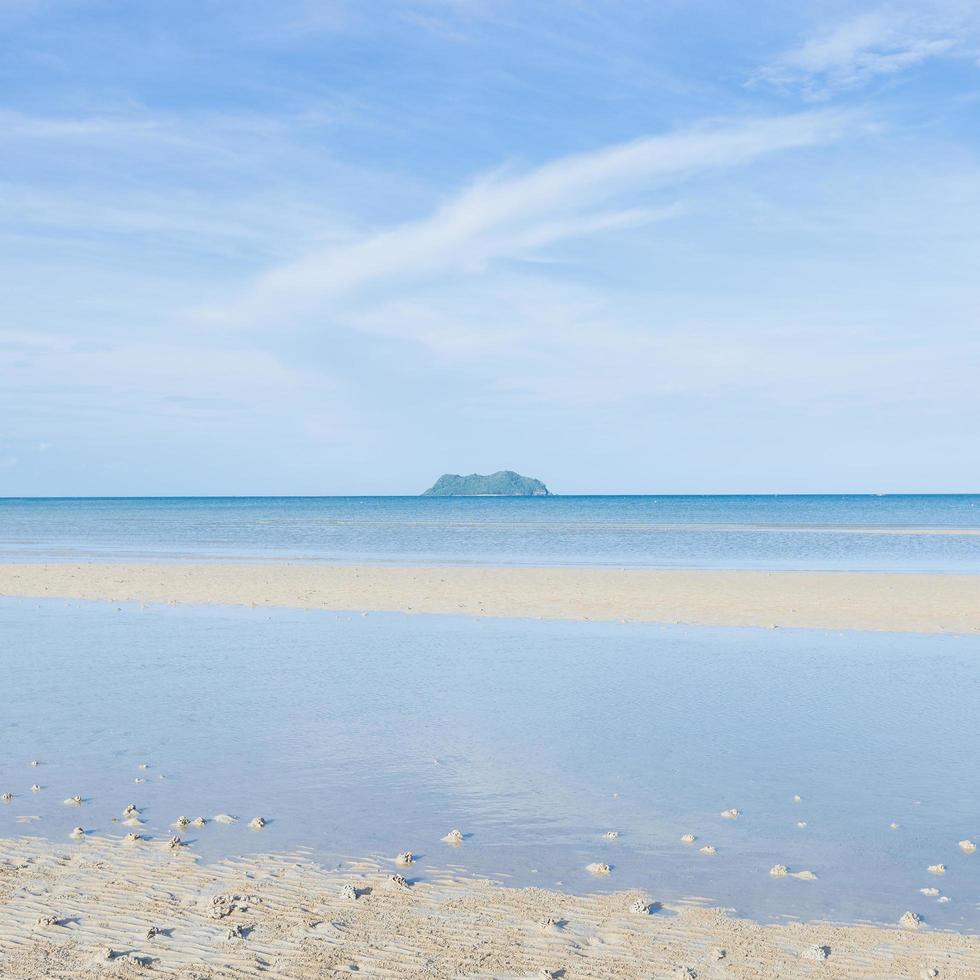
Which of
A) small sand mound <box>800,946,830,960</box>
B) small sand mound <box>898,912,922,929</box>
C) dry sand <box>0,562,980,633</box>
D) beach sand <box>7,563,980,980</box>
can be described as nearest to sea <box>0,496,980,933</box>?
small sand mound <box>898,912,922,929</box>

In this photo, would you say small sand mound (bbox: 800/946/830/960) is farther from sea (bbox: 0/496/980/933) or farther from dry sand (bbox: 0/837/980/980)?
sea (bbox: 0/496/980/933)

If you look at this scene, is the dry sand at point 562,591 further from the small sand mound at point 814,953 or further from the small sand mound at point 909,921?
the small sand mound at point 814,953

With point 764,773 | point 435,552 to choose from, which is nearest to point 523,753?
point 764,773

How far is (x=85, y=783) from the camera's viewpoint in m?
10.7

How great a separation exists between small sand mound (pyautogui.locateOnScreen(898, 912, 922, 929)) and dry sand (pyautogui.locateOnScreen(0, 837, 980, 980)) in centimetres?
6

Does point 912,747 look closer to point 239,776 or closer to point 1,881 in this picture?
point 239,776

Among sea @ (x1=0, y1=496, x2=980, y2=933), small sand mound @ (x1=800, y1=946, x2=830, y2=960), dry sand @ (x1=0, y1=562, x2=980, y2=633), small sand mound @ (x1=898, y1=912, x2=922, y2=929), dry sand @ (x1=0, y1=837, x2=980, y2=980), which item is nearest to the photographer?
dry sand @ (x1=0, y1=837, x2=980, y2=980)

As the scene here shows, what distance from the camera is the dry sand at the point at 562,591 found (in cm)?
2545

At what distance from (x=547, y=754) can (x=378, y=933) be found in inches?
197

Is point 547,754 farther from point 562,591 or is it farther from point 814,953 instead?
point 562,591

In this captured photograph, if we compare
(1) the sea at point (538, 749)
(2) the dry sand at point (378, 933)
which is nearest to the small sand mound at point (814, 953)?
(2) the dry sand at point (378, 933)

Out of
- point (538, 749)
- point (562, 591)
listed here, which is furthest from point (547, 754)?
point (562, 591)

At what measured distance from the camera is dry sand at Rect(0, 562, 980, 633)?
2545 cm

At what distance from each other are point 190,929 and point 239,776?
152 inches
